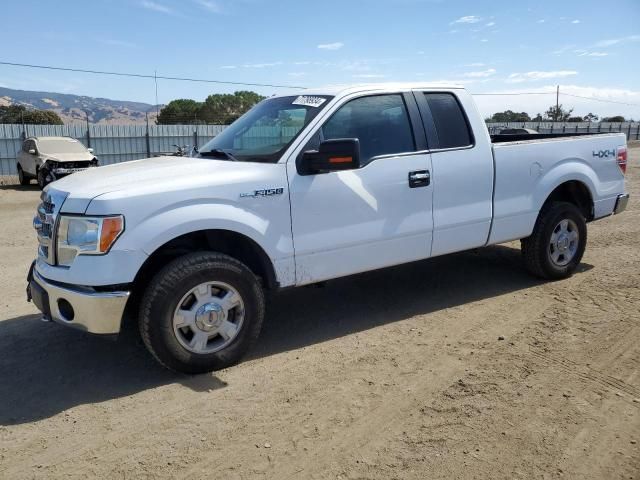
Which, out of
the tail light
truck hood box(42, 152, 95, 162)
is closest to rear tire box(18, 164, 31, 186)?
truck hood box(42, 152, 95, 162)

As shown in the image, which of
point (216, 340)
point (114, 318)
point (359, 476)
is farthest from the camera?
point (216, 340)

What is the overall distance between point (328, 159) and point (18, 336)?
3025 millimetres

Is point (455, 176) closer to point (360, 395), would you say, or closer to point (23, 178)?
point (360, 395)

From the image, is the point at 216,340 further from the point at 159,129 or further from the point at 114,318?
the point at 159,129

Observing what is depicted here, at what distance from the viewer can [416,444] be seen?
3.01 meters

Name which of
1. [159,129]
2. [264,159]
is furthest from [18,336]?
[159,129]

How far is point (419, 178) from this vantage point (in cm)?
467

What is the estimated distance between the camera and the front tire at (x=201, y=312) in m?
3.66

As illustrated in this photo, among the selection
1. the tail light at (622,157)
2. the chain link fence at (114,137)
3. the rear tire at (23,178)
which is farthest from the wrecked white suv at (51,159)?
the tail light at (622,157)

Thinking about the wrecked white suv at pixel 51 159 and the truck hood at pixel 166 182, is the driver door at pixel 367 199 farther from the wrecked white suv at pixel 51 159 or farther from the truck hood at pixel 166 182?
the wrecked white suv at pixel 51 159

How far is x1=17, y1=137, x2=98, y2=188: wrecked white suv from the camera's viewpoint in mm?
16312

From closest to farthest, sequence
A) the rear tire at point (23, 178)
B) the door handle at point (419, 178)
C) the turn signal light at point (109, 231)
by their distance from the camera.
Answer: the turn signal light at point (109, 231), the door handle at point (419, 178), the rear tire at point (23, 178)

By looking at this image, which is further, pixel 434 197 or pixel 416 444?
pixel 434 197

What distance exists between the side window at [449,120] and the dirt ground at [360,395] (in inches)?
60.6
